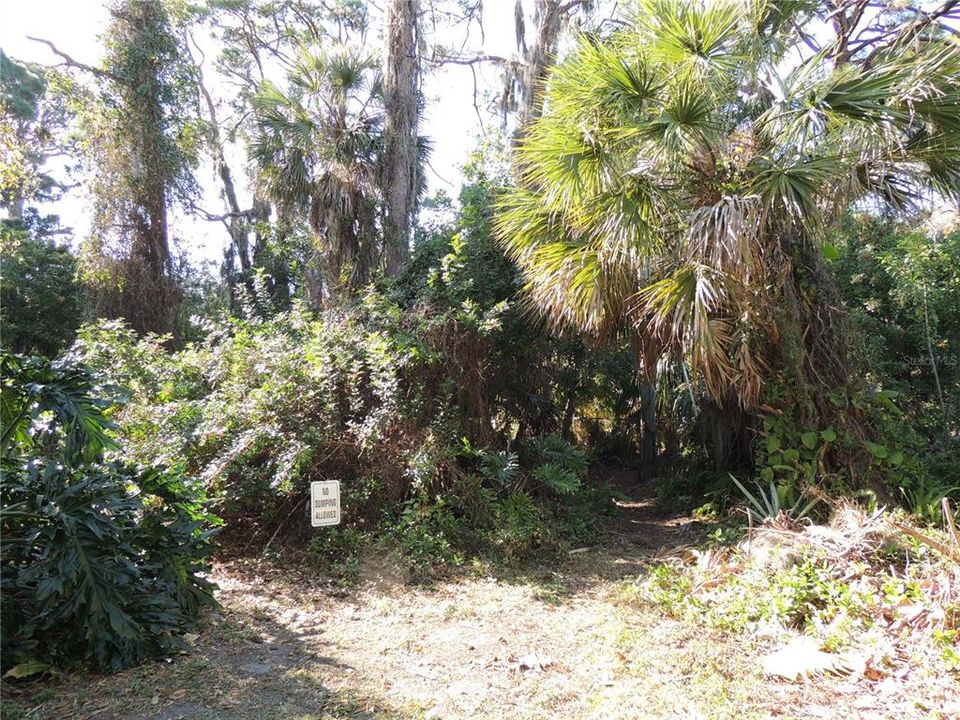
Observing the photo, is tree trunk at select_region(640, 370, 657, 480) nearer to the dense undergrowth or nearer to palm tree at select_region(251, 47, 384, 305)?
palm tree at select_region(251, 47, 384, 305)

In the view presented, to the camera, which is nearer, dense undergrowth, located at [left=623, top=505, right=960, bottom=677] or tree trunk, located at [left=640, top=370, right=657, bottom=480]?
dense undergrowth, located at [left=623, top=505, right=960, bottom=677]

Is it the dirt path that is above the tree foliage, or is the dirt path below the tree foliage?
below

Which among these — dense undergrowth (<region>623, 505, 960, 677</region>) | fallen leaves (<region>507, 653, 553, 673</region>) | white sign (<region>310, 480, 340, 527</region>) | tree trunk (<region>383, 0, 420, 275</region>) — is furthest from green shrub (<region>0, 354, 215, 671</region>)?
tree trunk (<region>383, 0, 420, 275</region>)

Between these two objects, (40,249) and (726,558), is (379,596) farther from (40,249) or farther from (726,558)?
(40,249)

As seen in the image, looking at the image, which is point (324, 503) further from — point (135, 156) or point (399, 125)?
point (135, 156)

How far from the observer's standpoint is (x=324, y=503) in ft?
20.3

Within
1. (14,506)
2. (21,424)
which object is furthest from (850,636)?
(21,424)

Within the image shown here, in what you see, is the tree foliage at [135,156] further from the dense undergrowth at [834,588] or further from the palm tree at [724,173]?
the dense undergrowth at [834,588]

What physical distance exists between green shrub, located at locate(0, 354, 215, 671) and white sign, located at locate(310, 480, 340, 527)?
167 cm

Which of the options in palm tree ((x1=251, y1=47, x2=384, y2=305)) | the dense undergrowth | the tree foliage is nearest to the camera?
the dense undergrowth

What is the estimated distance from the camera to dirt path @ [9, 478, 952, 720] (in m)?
3.60

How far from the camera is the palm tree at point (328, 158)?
11219 mm

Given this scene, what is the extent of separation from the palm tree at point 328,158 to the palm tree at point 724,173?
4.89m

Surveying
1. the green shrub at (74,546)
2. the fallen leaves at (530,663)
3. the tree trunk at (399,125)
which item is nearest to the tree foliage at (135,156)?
the tree trunk at (399,125)
